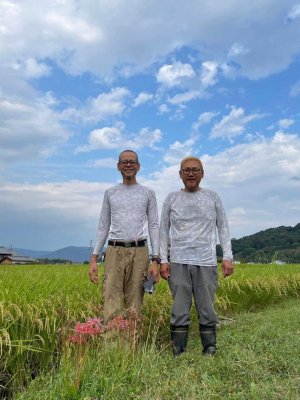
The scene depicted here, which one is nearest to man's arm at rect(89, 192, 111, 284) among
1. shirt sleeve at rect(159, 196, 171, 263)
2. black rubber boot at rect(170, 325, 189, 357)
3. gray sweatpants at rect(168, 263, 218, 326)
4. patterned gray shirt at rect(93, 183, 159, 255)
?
patterned gray shirt at rect(93, 183, 159, 255)

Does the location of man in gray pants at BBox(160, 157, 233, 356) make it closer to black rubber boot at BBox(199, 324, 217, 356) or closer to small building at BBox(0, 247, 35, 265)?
black rubber boot at BBox(199, 324, 217, 356)

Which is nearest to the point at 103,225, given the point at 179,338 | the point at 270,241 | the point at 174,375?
the point at 179,338

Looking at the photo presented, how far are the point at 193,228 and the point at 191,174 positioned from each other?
0.52m

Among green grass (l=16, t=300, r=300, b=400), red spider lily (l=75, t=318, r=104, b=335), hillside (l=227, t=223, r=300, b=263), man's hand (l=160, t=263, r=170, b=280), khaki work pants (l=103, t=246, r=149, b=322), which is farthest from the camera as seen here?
hillside (l=227, t=223, r=300, b=263)

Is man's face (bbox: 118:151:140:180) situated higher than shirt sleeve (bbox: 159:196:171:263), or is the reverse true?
man's face (bbox: 118:151:140:180)

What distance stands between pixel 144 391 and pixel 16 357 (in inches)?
60.9

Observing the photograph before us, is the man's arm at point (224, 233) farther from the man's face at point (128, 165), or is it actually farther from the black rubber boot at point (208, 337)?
the man's face at point (128, 165)

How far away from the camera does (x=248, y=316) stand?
24.7ft

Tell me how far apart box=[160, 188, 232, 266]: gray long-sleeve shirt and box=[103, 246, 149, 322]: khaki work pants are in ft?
0.83

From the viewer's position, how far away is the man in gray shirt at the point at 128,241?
4.35 metres

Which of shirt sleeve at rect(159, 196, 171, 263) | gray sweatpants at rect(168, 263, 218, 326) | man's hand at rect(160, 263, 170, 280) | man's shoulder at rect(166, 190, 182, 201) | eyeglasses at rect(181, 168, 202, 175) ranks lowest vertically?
gray sweatpants at rect(168, 263, 218, 326)

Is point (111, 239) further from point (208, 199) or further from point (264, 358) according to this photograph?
point (264, 358)

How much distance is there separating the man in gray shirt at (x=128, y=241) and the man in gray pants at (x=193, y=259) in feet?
0.69

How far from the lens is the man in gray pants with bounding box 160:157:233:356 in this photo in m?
4.35
